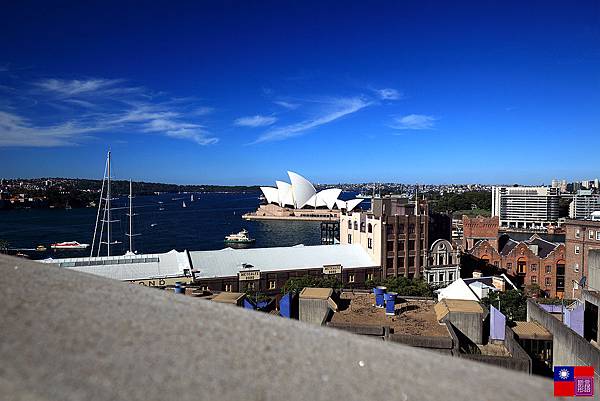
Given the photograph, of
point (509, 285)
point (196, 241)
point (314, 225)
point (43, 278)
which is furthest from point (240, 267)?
point (314, 225)

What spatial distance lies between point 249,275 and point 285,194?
135 feet

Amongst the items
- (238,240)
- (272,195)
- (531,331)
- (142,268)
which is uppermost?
(272,195)

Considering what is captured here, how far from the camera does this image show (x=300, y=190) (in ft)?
172

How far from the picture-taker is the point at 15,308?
0.56m

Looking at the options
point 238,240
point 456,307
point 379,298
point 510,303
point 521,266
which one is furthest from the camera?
point 238,240

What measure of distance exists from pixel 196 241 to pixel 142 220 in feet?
56.4

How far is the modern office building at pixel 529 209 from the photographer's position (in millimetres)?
51219

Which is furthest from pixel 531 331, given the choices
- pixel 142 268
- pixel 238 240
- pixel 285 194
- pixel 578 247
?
pixel 285 194

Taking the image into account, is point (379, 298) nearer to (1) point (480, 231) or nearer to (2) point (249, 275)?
(2) point (249, 275)

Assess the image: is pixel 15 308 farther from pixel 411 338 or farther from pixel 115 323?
pixel 411 338

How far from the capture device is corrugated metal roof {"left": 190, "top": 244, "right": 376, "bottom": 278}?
40.4 ft

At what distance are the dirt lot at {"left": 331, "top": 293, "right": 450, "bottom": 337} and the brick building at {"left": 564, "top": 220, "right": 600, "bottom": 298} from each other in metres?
9.29

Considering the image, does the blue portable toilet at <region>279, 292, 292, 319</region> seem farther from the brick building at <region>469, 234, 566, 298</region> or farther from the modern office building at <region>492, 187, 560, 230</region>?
the modern office building at <region>492, 187, 560, 230</region>

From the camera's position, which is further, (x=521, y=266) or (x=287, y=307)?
(x=521, y=266)
